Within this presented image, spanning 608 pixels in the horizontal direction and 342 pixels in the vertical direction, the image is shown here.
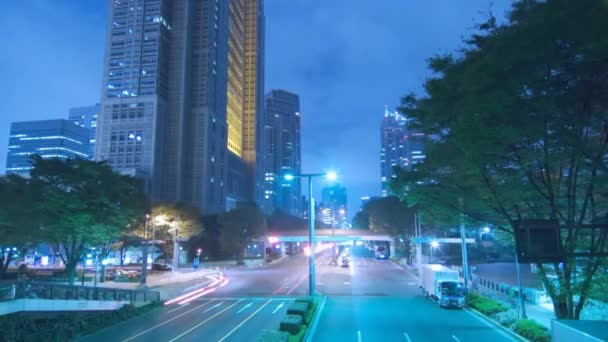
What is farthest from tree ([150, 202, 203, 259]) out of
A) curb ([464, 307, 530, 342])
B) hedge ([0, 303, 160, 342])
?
curb ([464, 307, 530, 342])

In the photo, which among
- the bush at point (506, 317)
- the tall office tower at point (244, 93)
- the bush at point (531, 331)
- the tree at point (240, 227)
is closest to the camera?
the bush at point (531, 331)

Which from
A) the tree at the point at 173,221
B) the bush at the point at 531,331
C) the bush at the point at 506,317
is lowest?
the bush at the point at 506,317

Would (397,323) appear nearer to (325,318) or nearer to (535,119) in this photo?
(325,318)

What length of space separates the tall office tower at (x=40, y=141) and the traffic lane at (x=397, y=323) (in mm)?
183605

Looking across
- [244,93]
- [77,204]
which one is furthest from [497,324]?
[244,93]

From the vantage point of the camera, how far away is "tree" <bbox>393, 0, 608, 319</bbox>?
12.8m

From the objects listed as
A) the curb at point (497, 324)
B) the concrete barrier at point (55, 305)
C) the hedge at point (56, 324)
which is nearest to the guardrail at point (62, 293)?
the concrete barrier at point (55, 305)

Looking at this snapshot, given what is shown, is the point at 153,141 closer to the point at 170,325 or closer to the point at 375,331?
the point at 170,325

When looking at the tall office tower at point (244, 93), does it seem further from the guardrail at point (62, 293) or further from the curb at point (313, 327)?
the curb at point (313, 327)

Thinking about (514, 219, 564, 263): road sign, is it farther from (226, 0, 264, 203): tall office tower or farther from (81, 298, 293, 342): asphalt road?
(226, 0, 264, 203): tall office tower

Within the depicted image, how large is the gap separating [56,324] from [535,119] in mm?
26114

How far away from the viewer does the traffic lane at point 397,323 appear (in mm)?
21531

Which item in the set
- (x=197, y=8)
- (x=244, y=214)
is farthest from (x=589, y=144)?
(x=197, y=8)

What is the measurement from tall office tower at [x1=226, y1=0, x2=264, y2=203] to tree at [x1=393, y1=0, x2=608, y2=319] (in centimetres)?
13158
